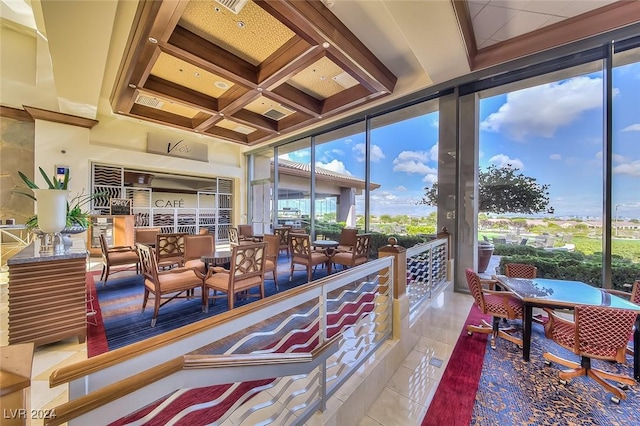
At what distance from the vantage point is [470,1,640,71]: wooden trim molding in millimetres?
2838

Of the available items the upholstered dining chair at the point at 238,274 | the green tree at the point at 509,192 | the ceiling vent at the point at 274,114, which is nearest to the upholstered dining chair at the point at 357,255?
the upholstered dining chair at the point at 238,274

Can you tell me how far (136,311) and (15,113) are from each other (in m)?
6.43

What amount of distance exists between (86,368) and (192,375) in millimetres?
320

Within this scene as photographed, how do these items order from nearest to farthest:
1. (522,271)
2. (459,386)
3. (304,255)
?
1. (459,386)
2. (522,271)
3. (304,255)

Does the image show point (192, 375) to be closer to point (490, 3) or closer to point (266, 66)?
point (266, 66)

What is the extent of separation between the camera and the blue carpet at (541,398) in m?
1.75

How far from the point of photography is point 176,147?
25.6ft

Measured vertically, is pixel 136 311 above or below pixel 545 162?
below

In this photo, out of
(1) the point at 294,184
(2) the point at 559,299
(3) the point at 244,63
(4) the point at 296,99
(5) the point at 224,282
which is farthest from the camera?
(1) the point at 294,184

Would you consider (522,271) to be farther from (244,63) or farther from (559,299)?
(244,63)

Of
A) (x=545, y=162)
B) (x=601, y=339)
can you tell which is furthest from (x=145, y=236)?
(x=545, y=162)

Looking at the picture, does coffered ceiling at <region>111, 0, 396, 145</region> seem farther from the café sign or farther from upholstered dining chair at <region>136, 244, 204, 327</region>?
upholstered dining chair at <region>136, 244, 204, 327</region>

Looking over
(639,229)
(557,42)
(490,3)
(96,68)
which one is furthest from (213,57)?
(639,229)

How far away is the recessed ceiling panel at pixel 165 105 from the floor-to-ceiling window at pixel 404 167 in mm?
4355
